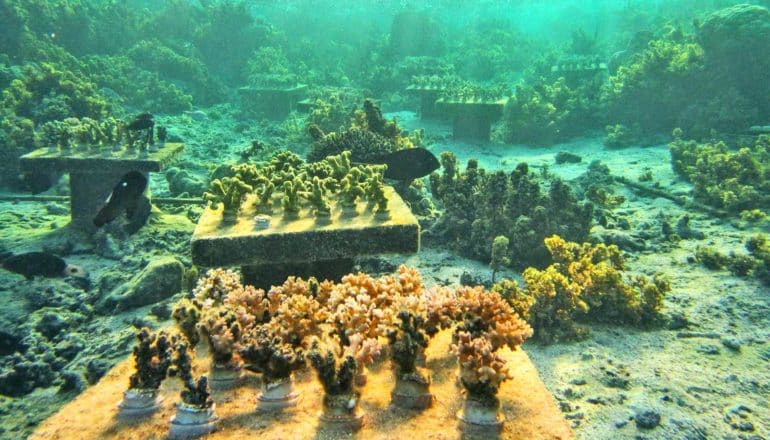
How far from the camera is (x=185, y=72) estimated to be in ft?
82.7

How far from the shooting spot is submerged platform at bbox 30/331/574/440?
2.53m

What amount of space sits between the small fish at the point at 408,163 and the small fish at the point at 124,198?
3.87 meters

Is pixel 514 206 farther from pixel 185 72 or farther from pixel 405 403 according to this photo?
pixel 185 72

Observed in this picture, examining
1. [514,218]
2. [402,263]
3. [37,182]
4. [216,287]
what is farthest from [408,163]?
[37,182]

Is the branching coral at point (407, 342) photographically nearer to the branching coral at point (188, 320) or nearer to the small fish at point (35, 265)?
the branching coral at point (188, 320)

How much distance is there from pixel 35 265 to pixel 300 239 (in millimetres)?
5242

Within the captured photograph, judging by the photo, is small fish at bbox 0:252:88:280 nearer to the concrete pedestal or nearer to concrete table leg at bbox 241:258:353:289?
concrete table leg at bbox 241:258:353:289

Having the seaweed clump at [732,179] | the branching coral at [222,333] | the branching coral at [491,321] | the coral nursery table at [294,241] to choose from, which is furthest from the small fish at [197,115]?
the branching coral at [491,321]

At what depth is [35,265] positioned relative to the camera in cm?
722

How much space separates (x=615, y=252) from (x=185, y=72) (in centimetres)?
2447

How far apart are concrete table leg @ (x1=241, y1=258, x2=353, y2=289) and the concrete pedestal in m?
12.4

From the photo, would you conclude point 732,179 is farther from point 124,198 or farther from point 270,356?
point 124,198

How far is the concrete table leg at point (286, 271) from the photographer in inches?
193

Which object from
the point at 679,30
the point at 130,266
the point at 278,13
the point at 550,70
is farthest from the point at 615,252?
the point at 278,13
